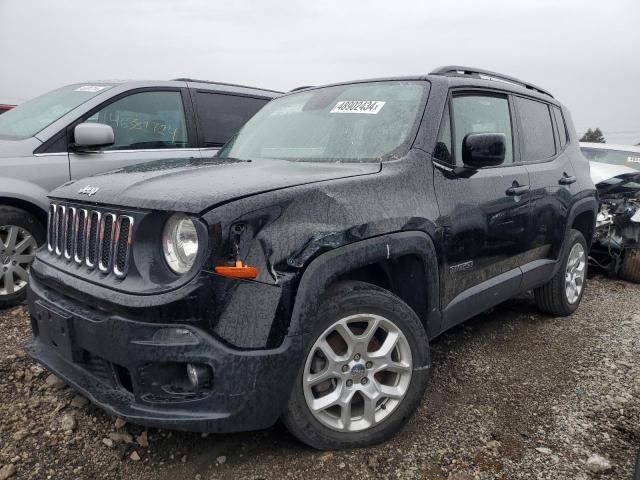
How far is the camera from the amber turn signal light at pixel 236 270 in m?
1.91

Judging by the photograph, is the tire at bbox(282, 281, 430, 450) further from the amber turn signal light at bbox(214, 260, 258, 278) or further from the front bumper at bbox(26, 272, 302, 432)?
the amber turn signal light at bbox(214, 260, 258, 278)

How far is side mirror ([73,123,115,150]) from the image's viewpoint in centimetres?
380

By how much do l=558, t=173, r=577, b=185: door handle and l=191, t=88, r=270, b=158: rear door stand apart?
2.75 m

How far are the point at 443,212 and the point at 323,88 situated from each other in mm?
1366

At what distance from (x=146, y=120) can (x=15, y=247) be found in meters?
1.51

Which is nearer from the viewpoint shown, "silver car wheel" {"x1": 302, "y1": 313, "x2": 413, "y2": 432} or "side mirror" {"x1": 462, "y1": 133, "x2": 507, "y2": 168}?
"silver car wheel" {"x1": 302, "y1": 313, "x2": 413, "y2": 432}

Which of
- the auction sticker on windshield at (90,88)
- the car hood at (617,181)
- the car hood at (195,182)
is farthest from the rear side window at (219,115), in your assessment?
the car hood at (617,181)

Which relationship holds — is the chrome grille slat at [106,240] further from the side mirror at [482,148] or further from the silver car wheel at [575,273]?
the silver car wheel at [575,273]

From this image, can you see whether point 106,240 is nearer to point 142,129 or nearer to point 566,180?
point 142,129

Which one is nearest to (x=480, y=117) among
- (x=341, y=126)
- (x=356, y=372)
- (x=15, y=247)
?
(x=341, y=126)

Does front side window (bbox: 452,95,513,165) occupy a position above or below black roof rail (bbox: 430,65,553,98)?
below

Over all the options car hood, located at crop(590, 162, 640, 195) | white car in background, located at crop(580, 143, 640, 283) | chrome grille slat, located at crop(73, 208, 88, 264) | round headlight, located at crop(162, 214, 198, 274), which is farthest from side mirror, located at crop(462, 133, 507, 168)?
car hood, located at crop(590, 162, 640, 195)

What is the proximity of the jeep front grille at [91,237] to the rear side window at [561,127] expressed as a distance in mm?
3514

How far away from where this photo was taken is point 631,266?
5.66m
